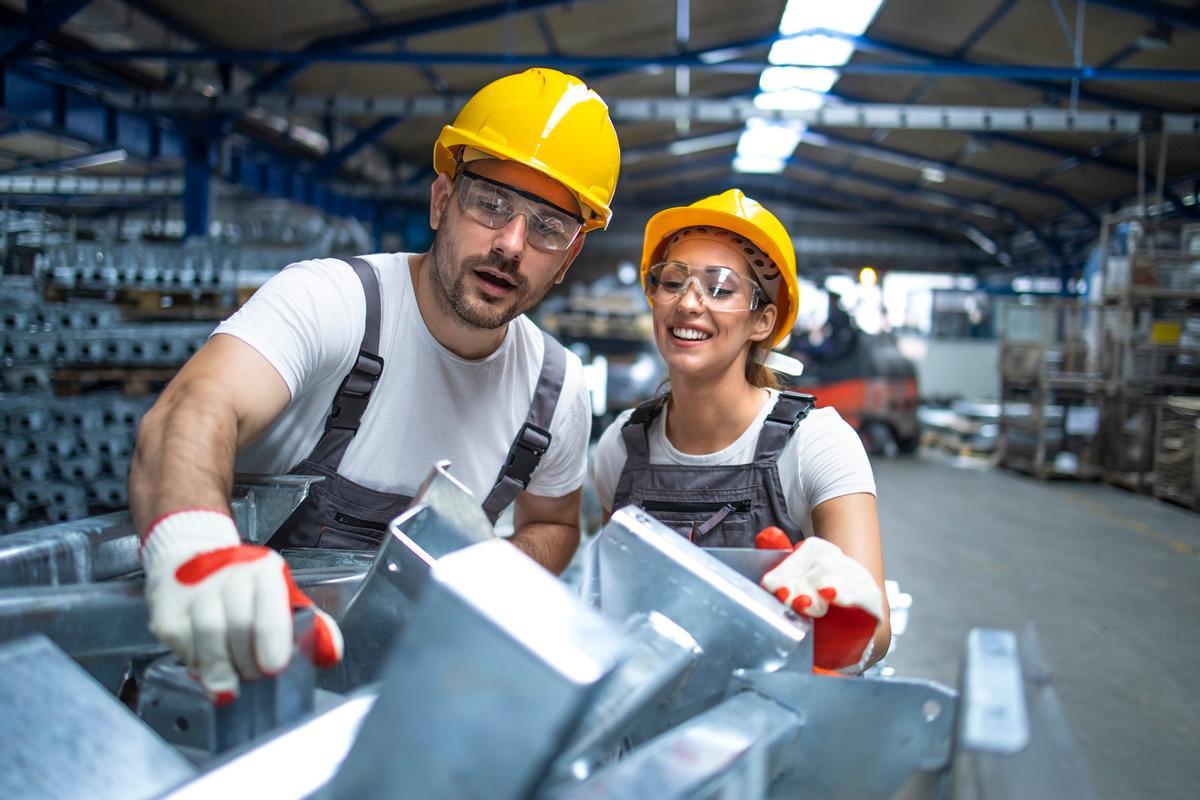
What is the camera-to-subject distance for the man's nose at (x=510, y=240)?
201 cm

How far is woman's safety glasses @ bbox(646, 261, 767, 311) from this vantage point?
2.21m

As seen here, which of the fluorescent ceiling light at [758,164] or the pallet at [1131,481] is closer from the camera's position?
the pallet at [1131,481]

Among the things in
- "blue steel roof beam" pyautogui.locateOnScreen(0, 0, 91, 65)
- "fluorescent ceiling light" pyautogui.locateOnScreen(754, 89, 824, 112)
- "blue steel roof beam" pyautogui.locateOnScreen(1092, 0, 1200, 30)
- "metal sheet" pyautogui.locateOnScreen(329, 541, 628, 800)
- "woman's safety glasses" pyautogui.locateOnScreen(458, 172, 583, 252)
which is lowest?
"metal sheet" pyautogui.locateOnScreen(329, 541, 628, 800)

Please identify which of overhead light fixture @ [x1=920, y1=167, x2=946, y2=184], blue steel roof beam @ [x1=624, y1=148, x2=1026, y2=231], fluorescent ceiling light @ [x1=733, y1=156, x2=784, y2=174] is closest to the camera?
overhead light fixture @ [x1=920, y1=167, x2=946, y2=184]

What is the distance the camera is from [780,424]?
2166 mm

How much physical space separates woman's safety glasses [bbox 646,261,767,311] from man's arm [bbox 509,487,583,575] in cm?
66

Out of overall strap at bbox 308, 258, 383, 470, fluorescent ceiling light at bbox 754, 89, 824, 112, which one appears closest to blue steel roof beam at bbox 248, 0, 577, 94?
fluorescent ceiling light at bbox 754, 89, 824, 112

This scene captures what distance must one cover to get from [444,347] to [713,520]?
0.80 metres

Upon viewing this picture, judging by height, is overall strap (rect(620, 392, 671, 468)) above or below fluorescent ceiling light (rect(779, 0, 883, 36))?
below

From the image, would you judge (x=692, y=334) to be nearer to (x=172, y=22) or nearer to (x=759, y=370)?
(x=759, y=370)

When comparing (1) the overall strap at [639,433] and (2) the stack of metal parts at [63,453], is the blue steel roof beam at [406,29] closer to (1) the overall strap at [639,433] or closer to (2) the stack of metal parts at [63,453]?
(2) the stack of metal parts at [63,453]

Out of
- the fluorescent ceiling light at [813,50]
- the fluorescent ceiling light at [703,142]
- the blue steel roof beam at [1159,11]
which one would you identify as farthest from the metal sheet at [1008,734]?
the fluorescent ceiling light at [703,142]

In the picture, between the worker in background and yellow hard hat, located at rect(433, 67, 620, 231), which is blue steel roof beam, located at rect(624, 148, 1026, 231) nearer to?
the worker in background

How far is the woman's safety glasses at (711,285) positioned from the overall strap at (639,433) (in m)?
0.32
